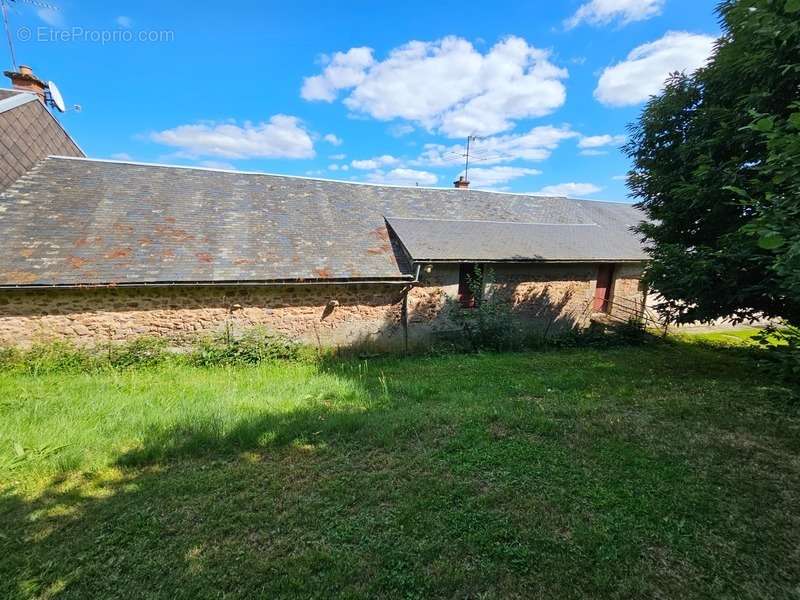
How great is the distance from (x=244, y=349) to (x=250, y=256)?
2.41 metres

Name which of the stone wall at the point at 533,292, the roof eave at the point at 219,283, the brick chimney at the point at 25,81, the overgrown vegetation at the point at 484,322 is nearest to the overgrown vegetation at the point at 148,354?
the roof eave at the point at 219,283

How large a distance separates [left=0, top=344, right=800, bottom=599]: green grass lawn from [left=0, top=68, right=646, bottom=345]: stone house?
246 cm

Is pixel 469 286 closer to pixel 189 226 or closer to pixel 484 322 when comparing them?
pixel 484 322

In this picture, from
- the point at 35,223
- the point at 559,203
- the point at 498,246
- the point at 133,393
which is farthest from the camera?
the point at 559,203

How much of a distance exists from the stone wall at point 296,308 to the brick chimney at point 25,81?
851 centimetres

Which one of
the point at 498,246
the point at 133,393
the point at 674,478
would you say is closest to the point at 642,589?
the point at 674,478

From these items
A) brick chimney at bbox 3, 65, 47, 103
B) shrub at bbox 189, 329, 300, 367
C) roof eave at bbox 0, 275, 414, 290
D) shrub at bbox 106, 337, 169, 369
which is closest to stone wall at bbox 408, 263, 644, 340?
roof eave at bbox 0, 275, 414, 290

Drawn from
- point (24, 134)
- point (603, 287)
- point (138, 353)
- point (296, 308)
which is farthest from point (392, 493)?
point (24, 134)

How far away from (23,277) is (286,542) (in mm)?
8266

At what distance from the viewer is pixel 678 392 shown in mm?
6562

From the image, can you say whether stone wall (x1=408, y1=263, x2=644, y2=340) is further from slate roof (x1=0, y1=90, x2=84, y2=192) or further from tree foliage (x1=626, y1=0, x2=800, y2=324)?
slate roof (x1=0, y1=90, x2=84, y2=192)

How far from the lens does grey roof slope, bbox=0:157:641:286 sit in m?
8.19

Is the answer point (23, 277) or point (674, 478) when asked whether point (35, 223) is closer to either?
point (23, 277)

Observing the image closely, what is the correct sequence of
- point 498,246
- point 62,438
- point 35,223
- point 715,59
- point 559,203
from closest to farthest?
point 62,438
point 715,59
point 35,223
point 498,246
point 559,203
